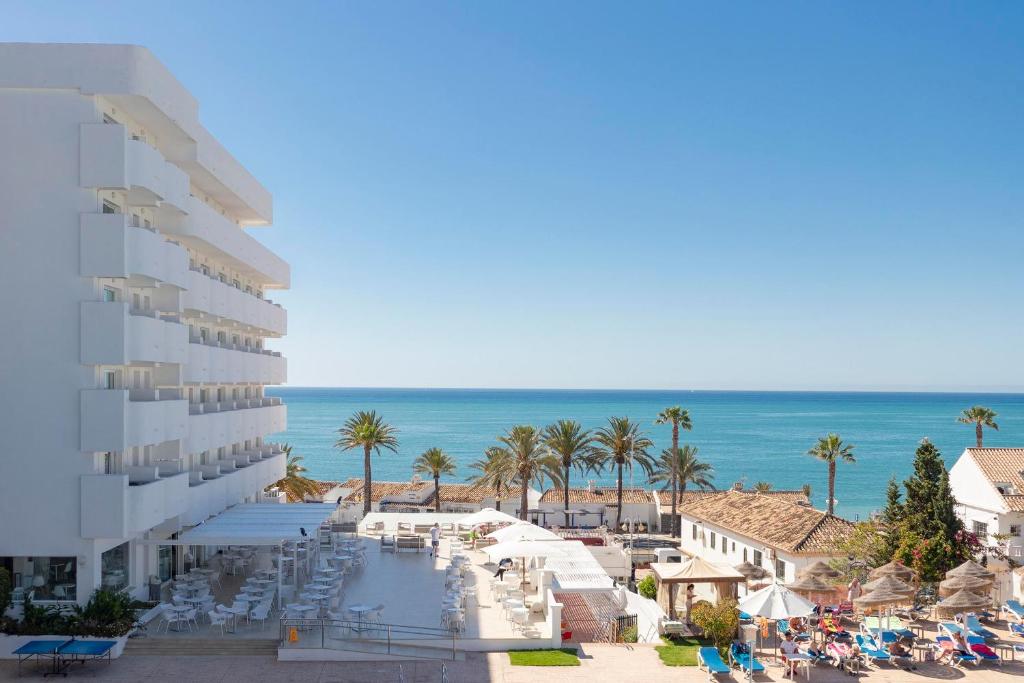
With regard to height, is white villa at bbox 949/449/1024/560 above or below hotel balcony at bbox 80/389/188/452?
below

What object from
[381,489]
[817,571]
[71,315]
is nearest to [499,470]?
[381,489]

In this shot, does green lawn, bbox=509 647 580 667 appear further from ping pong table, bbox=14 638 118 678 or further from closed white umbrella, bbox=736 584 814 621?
ping pong table, bbox=14 638 118 678

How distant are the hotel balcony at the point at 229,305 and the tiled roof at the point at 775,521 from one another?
27.9 metres

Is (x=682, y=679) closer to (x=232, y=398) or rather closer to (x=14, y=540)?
(x=14, y=540)

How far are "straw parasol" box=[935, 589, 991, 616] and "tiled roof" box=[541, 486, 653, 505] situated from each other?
38.6 meters

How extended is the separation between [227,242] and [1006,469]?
45.3 m

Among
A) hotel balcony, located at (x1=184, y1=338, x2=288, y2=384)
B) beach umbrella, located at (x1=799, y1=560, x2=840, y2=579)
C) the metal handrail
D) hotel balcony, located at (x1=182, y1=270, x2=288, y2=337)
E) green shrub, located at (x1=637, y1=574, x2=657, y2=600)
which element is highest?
hotel balcony, located at (x1=182, y1=270, x2=288, y2=337)

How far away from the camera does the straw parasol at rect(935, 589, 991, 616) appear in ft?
91.4

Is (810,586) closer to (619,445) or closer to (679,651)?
(679,651)

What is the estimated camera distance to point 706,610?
27.6 meters

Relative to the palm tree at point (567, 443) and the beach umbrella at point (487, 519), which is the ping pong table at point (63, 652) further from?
the palm tree at point (567, 443)

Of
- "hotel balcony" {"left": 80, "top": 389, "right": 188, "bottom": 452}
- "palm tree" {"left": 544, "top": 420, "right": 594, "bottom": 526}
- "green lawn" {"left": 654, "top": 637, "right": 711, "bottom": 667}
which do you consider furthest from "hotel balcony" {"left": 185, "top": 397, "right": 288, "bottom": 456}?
"green lawn" {"left": 654, "top": 637, "right": 711, "bottom": 667}

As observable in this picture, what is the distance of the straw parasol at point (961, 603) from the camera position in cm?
2784

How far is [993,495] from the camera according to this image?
46812 millimetres
